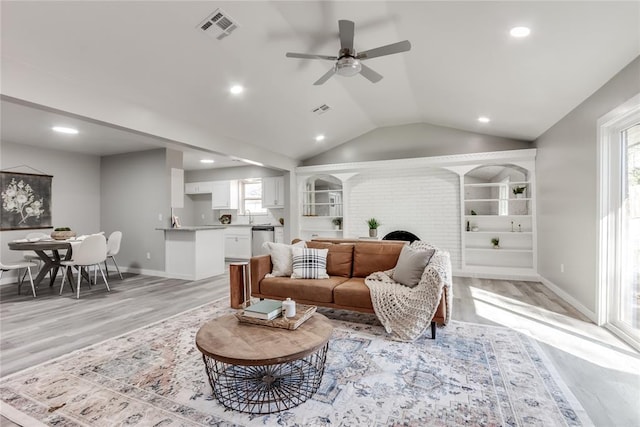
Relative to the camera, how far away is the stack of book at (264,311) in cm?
212

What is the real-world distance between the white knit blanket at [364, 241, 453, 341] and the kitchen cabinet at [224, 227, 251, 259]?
5389mm

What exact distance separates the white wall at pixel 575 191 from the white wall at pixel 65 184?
28.1ft

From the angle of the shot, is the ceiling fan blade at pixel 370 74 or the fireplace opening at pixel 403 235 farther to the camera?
the fireplace opening at pixel 403 235

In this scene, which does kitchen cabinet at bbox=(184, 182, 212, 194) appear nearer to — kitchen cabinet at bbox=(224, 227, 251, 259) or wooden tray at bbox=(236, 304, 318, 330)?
kitchen cabinet at bbox=(224, 227, 251, 259)

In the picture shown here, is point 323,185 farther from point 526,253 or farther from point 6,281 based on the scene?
point 6,281

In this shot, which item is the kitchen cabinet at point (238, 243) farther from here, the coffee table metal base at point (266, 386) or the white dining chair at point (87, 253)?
the coffee table metal base at point (266, 386)

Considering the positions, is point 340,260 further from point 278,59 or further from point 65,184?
point 65,184

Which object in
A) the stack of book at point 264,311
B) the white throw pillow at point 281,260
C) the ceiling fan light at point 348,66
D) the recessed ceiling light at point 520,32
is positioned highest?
the recessed ceiling light at point 520,32

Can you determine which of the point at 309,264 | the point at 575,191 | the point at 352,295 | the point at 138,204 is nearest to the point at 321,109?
the point at 309,264

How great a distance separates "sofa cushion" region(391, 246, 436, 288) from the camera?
3.06 metres

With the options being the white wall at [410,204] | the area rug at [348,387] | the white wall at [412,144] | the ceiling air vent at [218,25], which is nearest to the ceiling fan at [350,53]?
the ceiling air vent at [218,25]

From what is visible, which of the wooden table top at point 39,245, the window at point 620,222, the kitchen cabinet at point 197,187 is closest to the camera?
the window at point 620,222

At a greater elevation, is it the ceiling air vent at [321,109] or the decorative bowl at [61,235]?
the ceiling air vent at [321,109]

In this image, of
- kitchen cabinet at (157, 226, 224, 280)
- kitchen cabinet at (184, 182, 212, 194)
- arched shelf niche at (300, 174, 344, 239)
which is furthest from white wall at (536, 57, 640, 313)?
kitchen cabinet at (184, 182, 212, 194)
